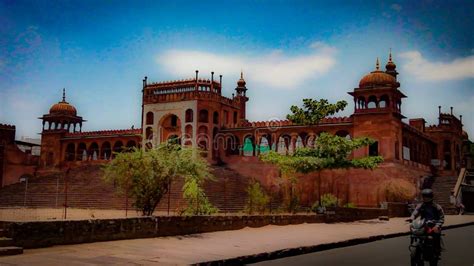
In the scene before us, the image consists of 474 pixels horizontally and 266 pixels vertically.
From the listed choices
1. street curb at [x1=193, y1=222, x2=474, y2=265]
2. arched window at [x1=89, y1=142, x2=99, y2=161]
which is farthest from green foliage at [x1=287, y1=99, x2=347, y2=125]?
arched window at [x1=89, y1=142, x2=99, y2=161]

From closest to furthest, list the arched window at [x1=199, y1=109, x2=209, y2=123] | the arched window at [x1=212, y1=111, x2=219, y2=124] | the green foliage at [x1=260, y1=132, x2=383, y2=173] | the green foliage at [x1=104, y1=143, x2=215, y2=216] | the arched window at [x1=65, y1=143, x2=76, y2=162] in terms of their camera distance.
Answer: the green foliage at [x1=104, y1=143, x2=215, y2=216] < the green foliage at [x1=260, y1=132, x2=383, y2=173] < the arched window at [x1=199, y1=109, x2=209, y2=123] < the arched window at [x1=212, y1=111, x2=219, y2=124] < the arched window at [x1=65, y1=143, x2=76, y2=162]

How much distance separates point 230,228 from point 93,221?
5.47m

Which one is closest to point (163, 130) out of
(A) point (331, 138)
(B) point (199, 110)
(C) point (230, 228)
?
(B) point (199, 110)

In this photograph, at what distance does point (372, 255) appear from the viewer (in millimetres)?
10453

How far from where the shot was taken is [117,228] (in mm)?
11312

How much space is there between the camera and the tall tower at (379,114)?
105ft

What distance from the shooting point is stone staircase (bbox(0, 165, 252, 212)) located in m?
27.8

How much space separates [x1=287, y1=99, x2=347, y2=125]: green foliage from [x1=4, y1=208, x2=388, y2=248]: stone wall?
28.6ft

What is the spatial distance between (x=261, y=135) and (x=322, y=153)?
42.8ft

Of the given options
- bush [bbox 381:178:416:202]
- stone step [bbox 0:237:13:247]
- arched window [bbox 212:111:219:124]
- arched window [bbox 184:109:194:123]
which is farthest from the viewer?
arched window [bbox 212:111:219:124]

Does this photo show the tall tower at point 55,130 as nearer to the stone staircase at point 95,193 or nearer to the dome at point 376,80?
the stone staircase at point 95,193

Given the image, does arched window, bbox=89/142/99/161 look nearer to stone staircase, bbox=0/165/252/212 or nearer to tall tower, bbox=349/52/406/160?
stone staircase, bbox=0/165/252/212

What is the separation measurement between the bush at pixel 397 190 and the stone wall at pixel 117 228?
13.4m

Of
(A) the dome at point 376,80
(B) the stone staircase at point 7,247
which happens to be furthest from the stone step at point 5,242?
(A) the dome at point 376,80
